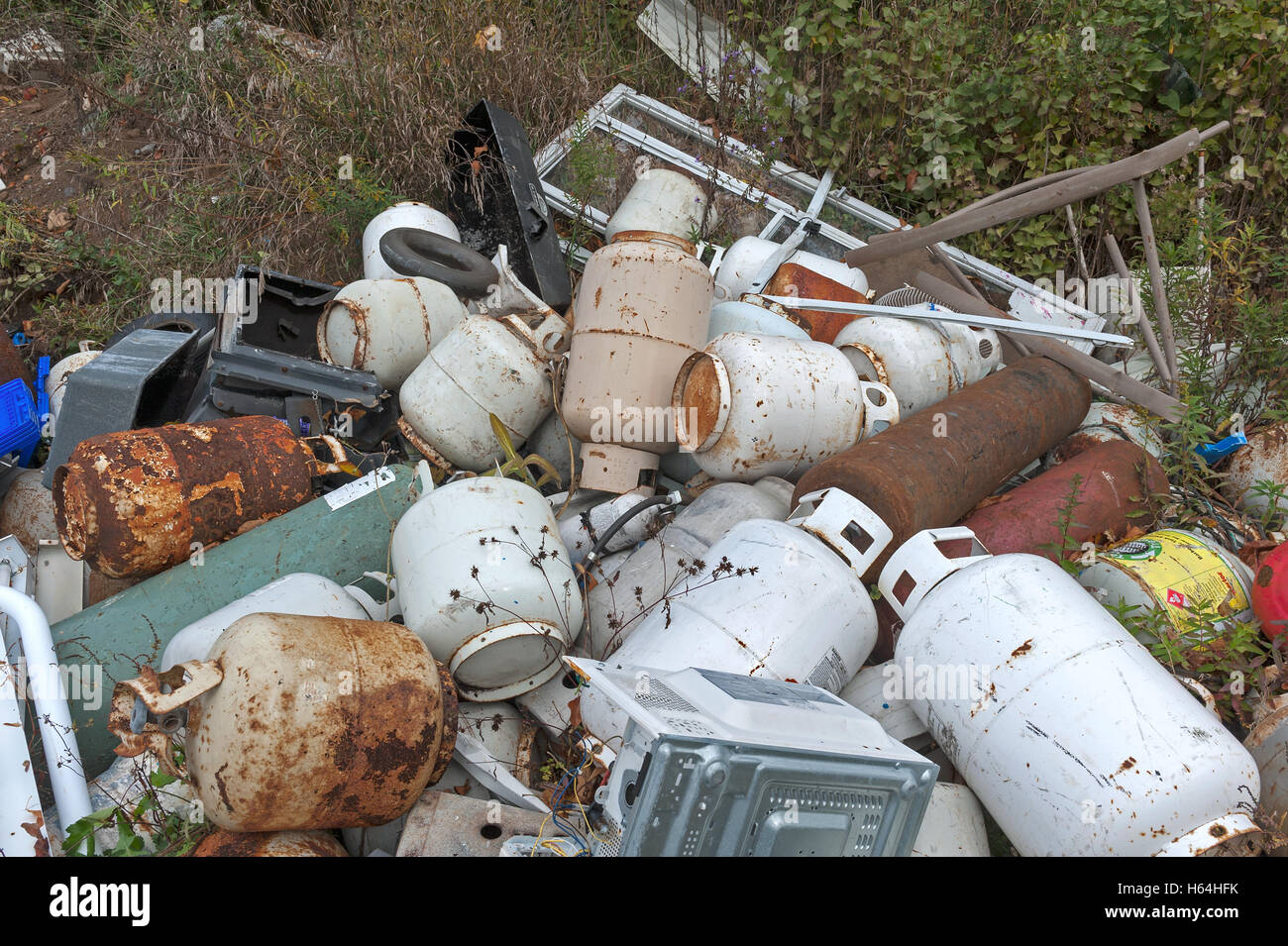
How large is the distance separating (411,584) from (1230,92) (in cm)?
456

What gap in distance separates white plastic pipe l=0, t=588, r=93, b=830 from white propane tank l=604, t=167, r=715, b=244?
2.99 m

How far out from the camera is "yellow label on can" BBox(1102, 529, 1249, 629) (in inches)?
108

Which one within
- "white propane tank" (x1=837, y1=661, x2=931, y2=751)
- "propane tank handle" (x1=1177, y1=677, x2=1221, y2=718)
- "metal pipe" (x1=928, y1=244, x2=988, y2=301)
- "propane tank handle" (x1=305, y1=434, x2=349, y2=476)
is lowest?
"white propane tank" (x1=837, y1=661, x2=931, y2=751)

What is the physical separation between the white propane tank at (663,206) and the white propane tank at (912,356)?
1201 mm

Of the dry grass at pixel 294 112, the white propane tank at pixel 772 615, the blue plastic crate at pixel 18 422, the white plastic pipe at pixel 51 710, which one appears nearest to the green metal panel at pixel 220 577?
the white plastic pipe at pixel 51 710

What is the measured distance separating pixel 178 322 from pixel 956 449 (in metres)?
3.34

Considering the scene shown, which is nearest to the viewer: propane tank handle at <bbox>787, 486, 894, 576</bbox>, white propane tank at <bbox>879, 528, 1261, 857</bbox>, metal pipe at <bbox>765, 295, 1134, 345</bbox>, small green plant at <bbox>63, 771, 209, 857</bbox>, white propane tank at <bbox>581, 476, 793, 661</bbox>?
white propane tank at <bbox>879, 528, 1261, 857</bbox>

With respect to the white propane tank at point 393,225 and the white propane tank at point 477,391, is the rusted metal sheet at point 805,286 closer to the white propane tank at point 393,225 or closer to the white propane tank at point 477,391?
the white propane tank at point 477,391

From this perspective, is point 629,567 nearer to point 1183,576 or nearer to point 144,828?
point 144,828

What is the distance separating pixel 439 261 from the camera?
423 centimetres

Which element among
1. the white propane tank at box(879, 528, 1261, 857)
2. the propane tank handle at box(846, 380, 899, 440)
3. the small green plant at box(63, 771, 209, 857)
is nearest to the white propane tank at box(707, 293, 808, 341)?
the propane tank handle at box(846, 380, 899, 440)

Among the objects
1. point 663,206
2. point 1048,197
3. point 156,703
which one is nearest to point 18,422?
point 156,703

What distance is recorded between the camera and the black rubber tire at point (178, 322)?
4.08 m

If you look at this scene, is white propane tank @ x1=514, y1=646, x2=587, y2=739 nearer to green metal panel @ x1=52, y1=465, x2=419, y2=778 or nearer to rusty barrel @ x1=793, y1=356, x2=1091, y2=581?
green metal panel @ x1=52, y1=465, x2=419, y2=778
